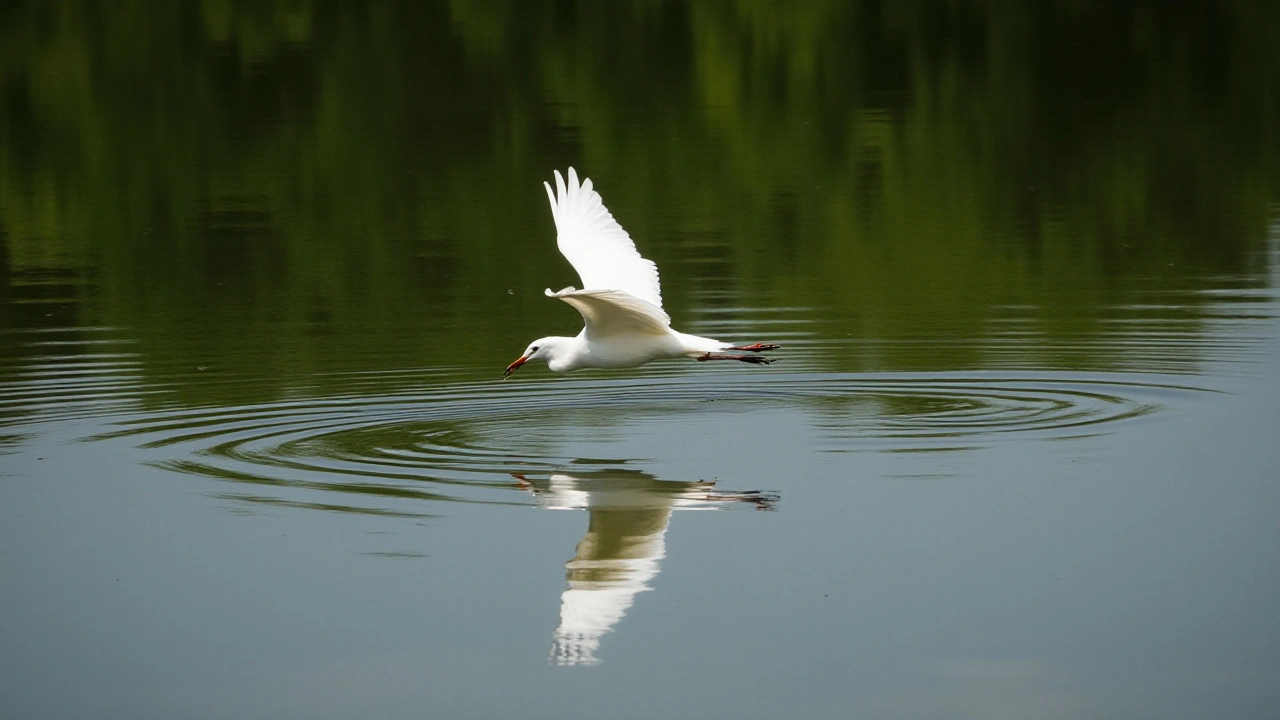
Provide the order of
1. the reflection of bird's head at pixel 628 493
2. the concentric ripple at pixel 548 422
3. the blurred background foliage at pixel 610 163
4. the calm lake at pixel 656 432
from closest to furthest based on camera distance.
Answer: the calm lake at pixel 656 432, the reflection of bird's head at pixel 628 493, the concentric ripple at pixel 548 422, the blurred background foliage at pixel 610 163

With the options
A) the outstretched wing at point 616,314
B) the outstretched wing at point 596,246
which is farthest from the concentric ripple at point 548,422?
the outstretched wing at point 596,246

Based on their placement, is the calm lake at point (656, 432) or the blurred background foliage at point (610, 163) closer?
the calm lake at point (656, 432)

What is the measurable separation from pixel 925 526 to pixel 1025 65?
123 ft

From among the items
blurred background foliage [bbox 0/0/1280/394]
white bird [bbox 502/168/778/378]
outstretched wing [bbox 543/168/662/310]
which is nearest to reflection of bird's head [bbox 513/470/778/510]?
white bird [bbox 502/168/778/378]

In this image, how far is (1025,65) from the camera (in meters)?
46.7

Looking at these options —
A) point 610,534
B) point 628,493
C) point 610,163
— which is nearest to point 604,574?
point 610,534

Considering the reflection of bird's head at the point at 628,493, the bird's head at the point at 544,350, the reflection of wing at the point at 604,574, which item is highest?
the bird's head at the point at 544,350

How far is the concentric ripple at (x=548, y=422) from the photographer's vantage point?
41.1 feet

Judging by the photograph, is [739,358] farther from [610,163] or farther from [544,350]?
[610,163]

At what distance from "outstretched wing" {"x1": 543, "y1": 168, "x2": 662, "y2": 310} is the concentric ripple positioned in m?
0.99

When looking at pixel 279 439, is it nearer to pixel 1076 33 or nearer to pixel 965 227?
pixel 965 227

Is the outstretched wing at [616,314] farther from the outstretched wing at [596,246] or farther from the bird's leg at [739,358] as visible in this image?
the outstretched wing at [596,246]

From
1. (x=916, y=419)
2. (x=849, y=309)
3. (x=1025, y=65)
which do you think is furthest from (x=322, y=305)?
(x=1025, y=65)

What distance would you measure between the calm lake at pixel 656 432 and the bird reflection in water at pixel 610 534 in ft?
0.11
